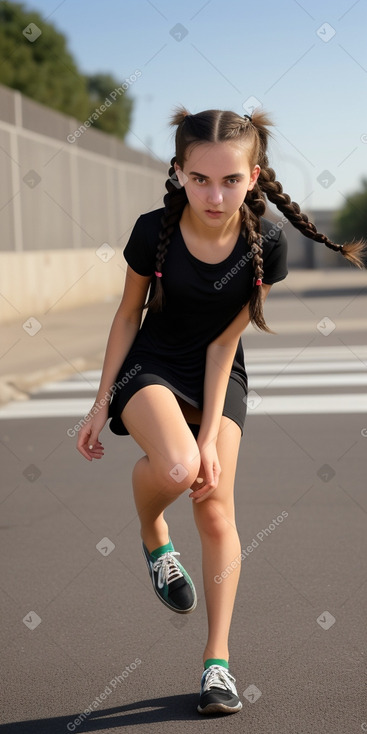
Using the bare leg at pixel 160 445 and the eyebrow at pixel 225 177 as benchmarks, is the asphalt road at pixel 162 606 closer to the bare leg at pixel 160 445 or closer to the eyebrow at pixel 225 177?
the bare leg at pixel 160 445

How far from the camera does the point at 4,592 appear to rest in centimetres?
475

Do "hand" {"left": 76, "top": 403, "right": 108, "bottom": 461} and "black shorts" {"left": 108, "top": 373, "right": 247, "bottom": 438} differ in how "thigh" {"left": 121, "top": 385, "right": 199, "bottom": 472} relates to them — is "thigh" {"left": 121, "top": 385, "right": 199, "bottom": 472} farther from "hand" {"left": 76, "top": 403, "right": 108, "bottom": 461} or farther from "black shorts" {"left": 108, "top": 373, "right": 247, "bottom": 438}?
"hand" {"left": 76, "top": 403, "right": 108, "bottom": 461}

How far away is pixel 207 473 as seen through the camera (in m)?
3.49

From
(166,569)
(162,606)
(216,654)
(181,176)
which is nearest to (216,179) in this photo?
(181,176)

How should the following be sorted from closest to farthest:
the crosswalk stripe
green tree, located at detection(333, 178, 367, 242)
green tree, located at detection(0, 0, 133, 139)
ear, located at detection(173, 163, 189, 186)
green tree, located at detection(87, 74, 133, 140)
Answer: ear, located at detection(173, 163, 189, 186), the crosswalk stripe, green tree, located at detection(333, 178, 367, 242), green tree, located at detection(0, 0, 133, 139), green tree, located at detection(87, 74, 133, 140)

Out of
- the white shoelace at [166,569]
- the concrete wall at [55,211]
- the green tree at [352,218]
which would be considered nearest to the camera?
the white shoelace at [166,569]

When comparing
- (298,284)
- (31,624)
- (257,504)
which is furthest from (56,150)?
(31,624)

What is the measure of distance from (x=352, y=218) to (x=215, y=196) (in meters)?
51.0

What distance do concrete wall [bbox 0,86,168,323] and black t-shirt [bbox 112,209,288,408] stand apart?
13879 millimetres

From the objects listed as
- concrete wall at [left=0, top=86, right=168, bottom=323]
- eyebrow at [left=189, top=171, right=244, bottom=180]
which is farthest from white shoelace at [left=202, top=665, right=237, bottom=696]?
concrete wall at [left=0, top=86, right=168, bottom=323]

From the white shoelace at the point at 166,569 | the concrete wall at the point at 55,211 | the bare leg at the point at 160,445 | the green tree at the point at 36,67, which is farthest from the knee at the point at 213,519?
the green tree at the point at 36,67

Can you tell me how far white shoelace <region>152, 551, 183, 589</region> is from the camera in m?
3.77

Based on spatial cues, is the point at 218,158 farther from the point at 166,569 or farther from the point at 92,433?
the point at 166,569

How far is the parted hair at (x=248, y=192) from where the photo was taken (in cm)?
349
